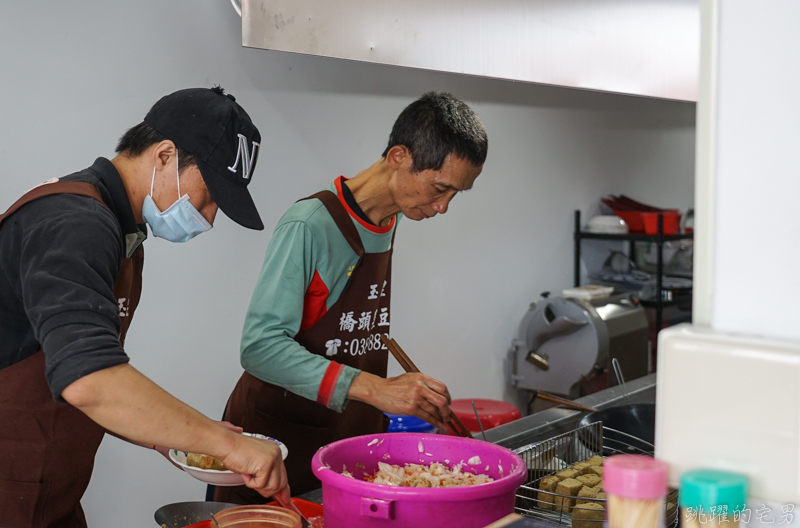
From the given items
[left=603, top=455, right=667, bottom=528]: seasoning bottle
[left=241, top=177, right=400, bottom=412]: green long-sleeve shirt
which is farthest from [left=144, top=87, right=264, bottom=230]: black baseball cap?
[left=603, top=455, right=667, bottom=528]: seasoning bottle

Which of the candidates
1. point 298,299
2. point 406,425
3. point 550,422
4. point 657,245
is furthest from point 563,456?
point 657,245

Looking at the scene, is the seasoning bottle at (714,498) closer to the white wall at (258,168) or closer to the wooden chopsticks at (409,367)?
the wooden chopsticks at (409,367)

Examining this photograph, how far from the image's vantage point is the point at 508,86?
14.2 ft

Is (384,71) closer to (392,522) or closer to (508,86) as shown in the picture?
(508,86)

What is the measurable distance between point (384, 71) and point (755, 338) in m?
3.21

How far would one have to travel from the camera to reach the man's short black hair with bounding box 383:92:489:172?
2.05 m

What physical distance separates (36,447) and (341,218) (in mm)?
1024

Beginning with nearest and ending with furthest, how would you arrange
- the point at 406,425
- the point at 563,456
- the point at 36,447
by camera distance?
1. the point at 36,447
2. the point at 563,456
3. the point at 406,425

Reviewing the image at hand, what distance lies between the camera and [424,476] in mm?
1354

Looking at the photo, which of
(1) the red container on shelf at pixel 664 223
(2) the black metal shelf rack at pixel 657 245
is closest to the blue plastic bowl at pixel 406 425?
(2) the black metal shelf rack at pixel 657 245

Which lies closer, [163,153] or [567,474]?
[163,153]

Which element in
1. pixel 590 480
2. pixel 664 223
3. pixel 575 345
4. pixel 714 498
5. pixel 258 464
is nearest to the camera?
pixel 714 498

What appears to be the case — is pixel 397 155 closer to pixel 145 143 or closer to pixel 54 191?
pixel 145 143

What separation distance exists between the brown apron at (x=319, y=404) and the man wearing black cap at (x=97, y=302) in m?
0.53
